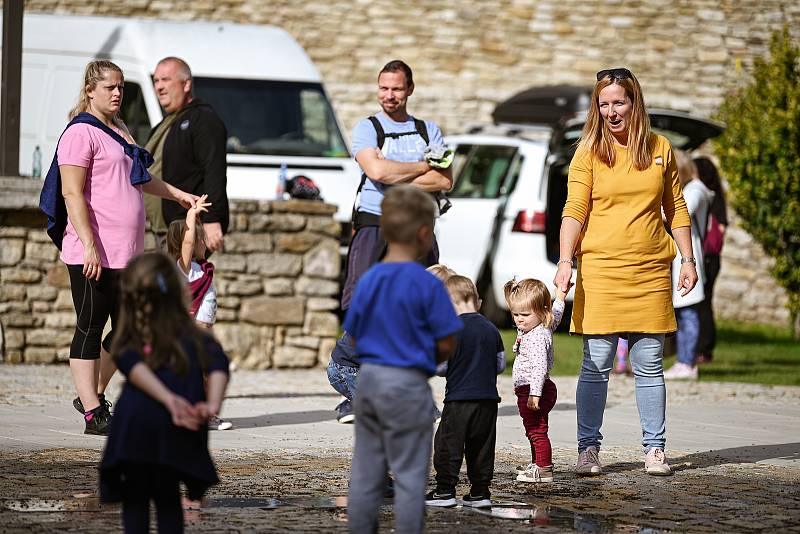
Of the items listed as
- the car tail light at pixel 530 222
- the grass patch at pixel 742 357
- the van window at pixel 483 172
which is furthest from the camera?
the van window at pixel 483 172

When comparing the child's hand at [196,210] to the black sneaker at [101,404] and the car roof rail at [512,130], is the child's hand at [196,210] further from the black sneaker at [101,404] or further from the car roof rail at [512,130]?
the car roof rail at [512,130]

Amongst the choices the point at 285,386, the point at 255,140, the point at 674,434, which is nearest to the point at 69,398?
the point at 285,386

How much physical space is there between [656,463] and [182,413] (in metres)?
2.98

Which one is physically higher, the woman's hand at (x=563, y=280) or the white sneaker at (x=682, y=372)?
the woman's hand at (x=563, y=280)

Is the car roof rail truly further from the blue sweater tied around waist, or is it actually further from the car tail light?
the blue sweater tied around waist

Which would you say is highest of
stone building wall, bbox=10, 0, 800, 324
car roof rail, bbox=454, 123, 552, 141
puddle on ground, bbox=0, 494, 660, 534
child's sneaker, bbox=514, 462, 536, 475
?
stone building wall, bbox=10, 0, 800, 324

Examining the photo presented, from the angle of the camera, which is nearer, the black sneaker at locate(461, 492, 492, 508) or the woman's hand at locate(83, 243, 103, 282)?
the black sneaker at locate(461, 492, 492, 508)

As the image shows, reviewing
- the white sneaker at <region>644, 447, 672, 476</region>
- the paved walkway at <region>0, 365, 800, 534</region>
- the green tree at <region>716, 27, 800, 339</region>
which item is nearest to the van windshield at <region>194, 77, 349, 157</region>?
the paved walkway at <region>0, 365, 800, 534</region>

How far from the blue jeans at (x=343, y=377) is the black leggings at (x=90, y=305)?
114 cm

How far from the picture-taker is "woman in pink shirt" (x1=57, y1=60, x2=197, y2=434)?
6812 millimetres

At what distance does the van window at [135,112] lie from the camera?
507 inches

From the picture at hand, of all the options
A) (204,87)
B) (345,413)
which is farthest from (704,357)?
(345,413)

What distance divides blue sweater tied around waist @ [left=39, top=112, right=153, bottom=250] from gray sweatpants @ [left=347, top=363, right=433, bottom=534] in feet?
10.0

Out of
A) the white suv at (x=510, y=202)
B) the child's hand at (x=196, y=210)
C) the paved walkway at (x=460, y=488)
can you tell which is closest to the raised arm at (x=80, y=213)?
the child's hand at (x=196, y=210)
